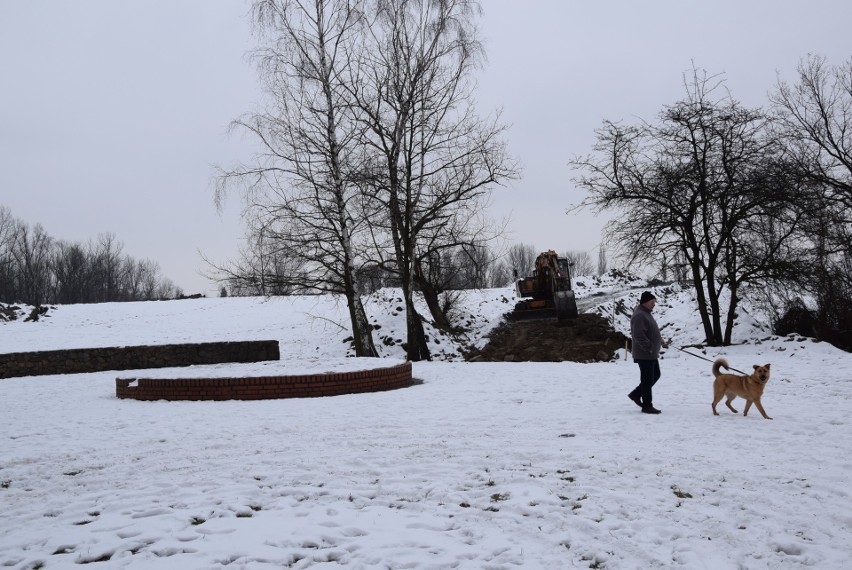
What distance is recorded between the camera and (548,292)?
26.6 metres

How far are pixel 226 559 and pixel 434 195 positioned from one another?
13.9 m

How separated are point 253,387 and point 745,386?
7.98 meters

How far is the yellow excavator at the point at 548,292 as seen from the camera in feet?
77.0

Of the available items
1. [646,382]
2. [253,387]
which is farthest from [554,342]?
[253,387]

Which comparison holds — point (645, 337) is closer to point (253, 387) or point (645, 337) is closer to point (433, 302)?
point (253, 387)

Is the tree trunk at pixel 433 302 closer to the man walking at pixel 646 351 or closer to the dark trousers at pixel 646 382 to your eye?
the man walking at pixel 646 351

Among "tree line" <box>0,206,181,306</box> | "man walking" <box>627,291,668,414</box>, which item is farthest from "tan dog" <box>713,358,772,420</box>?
"tree line" <box>0,206,181,306</box>

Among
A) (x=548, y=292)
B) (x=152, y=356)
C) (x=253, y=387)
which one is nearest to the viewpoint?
(x=253, y=387)

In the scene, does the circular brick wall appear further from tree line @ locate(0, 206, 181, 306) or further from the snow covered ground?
tree line @ locate(0, 206, 181, 306)

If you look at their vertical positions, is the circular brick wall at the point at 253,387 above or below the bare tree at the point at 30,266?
below

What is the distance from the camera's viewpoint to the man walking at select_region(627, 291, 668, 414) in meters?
8.67

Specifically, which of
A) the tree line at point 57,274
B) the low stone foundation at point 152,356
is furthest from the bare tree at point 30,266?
the low stone foundation at point 152,356

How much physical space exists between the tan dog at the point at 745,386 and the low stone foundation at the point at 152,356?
12685 mm

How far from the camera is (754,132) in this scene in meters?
16.3
